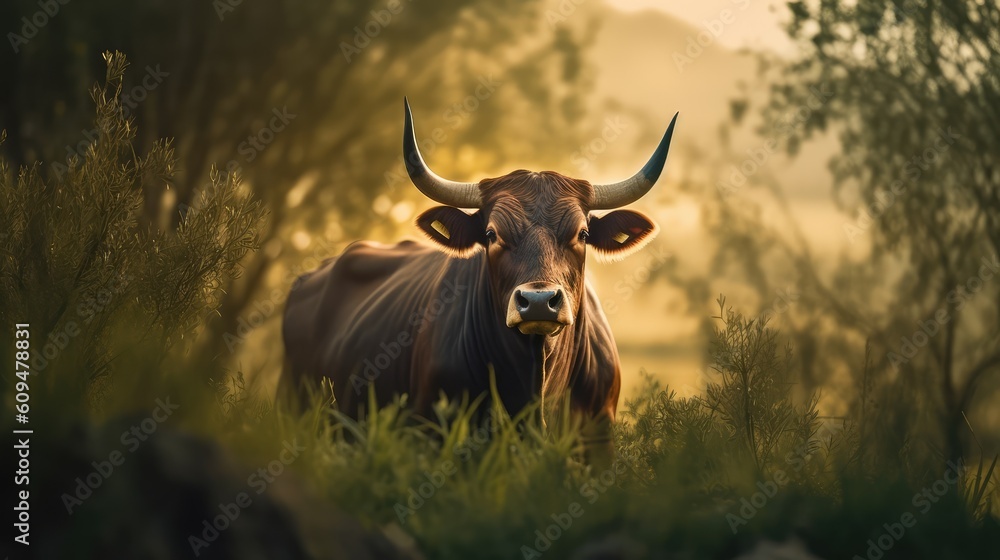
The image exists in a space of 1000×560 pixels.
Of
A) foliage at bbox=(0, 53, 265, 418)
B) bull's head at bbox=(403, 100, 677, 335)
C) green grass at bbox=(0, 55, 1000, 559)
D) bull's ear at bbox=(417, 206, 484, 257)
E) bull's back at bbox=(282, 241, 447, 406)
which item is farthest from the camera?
bull's back at bbox=(282, 241, 447, 406)

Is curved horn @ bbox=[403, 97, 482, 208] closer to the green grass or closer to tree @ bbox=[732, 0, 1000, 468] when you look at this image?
the green grass

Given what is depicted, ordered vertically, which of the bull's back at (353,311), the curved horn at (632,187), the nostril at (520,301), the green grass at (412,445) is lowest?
the bull's back at (353,311)

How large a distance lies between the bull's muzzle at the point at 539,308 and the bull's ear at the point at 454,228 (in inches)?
41.9

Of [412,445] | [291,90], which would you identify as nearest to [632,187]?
[412,445]

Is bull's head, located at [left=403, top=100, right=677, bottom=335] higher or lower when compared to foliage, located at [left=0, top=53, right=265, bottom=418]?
higher

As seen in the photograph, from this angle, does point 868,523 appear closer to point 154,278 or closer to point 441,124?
point 154,278

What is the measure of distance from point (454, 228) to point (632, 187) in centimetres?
118

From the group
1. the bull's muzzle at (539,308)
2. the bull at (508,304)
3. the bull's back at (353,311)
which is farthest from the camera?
the bull's back at (353,311)

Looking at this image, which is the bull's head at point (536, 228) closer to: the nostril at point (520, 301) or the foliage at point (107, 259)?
the nostril at point (520, 301)

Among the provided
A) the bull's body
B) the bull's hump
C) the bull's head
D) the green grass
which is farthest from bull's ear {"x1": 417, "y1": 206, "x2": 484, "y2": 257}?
the bull's hump

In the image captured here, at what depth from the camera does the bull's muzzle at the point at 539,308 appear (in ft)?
18.6

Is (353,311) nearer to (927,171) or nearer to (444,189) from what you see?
(444,189)

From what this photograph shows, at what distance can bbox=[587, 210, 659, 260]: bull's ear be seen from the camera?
272 inches

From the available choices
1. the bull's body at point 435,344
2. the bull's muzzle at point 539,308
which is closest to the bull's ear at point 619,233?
the bull's body at point 435,344
